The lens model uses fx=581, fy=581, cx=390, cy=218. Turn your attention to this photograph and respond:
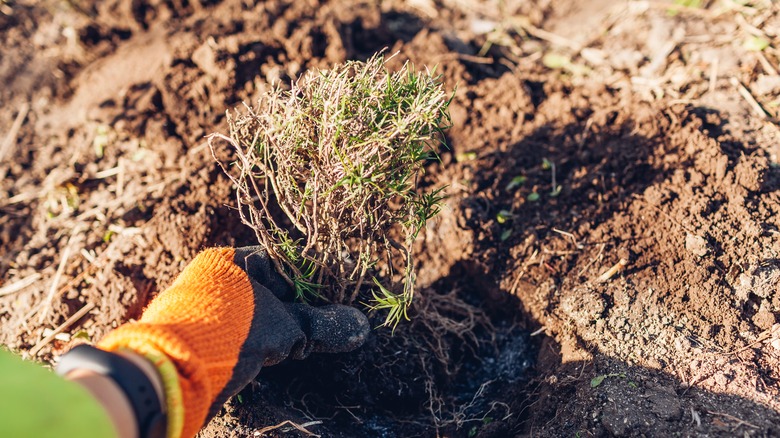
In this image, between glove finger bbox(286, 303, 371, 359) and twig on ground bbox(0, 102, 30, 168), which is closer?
glove finger bbox(286, 303, 371, 359)

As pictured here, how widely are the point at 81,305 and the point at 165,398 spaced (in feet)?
5.14

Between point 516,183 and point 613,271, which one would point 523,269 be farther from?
point 516,183

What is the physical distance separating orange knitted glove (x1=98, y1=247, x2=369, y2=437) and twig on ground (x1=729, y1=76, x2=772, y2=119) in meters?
2.66

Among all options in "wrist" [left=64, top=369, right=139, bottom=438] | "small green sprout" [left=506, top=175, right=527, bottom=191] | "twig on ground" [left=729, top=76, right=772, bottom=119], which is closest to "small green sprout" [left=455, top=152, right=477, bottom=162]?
"small green sprout" [left=506, top=175, right=527, bottom=191]

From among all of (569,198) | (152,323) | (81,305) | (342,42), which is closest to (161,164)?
(81,305)

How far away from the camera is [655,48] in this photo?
395 cm

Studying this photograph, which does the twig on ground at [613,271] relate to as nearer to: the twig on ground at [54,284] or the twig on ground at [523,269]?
the twig on ground at [523,269]

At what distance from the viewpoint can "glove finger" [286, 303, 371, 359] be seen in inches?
96.8

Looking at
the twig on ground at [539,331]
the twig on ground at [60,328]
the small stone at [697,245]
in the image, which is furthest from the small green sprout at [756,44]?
the twig on ground at [60,328]

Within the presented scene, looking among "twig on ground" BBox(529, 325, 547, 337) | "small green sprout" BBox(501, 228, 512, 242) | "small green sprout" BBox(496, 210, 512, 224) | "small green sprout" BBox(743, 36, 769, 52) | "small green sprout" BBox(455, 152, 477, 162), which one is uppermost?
"small green sprout" BBox(455, 152, 477, 162)

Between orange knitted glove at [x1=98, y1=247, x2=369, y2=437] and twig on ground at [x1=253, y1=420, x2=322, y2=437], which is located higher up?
orange knitted glove at [x1=98, y1=247, x2=369, y2=437]

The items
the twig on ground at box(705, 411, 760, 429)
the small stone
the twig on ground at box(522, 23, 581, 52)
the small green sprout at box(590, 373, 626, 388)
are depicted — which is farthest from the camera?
the twig on ground at box(522, 23, 581, 52)

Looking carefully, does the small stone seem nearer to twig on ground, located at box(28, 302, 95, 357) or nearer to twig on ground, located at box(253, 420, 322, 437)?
twig on ground, located at box(253, 420, 322, 437)

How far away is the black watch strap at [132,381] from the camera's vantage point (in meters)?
1.76
